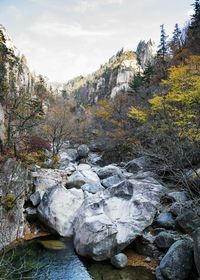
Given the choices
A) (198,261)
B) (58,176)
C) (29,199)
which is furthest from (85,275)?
(58,176)

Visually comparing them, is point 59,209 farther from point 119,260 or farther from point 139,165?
point 139,165

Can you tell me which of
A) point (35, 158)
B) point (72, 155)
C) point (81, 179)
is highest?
point (35, 158)

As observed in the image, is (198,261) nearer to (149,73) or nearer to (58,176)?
(58,176)

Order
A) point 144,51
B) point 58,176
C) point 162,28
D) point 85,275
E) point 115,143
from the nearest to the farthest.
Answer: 1. point 85,275
2. point 58,176
3. point 115,143
4. point 162,28
5. point 144,51

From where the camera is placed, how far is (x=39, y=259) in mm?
12242

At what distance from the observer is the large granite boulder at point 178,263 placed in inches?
379

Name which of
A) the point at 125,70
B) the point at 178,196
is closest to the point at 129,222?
the point at 178,196

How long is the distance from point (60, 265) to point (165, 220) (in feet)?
18.2

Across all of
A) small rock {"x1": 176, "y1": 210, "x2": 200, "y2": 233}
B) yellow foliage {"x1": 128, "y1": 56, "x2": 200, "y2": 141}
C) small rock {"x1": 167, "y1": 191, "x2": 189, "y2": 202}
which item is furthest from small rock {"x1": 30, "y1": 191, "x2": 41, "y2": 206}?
yellow foliage {"x1": 128, "y1": 56, "x2": 200, "y2": 141}

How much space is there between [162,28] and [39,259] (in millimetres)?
41762

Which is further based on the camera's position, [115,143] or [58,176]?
[115,143]

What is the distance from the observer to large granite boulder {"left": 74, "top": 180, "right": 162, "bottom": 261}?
1194 centimetres

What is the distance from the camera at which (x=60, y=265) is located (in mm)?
11773

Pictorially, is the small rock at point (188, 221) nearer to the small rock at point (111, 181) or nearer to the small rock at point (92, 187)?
the small rock at point (92, 187)
